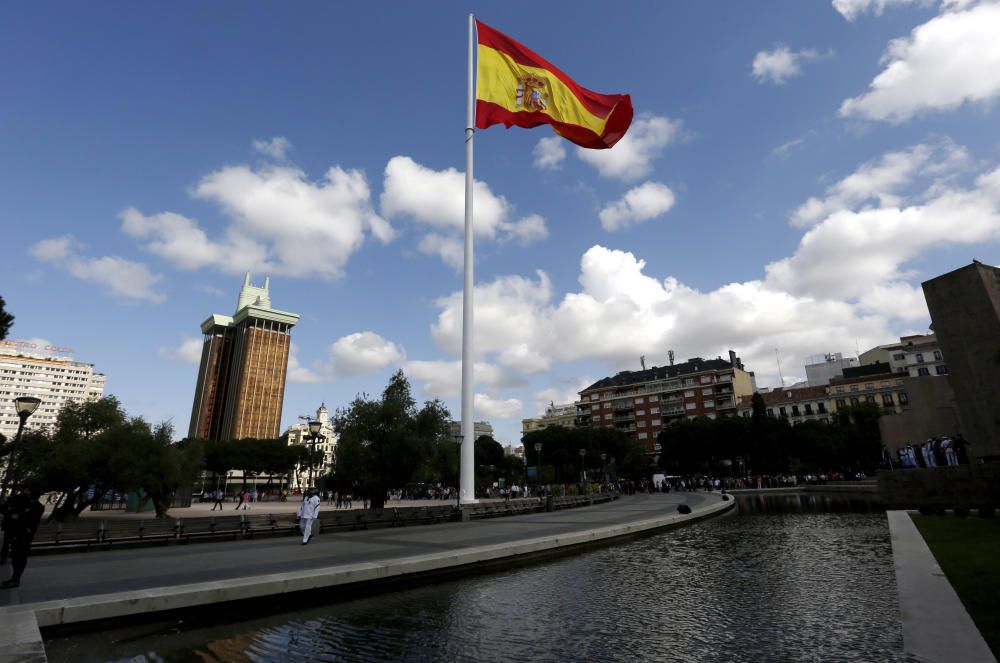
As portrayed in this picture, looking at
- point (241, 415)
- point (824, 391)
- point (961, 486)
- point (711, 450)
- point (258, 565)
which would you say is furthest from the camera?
point (241, 415)

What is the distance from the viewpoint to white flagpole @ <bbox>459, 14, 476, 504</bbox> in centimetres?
2056

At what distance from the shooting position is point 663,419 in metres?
104

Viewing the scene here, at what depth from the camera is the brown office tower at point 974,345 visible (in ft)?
57.9

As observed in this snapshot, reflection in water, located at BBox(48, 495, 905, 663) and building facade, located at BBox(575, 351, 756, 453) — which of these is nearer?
reflection in water, located at BBox(48, 495, 905, 663)

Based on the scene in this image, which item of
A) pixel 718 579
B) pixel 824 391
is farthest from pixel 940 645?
pixel 824 391

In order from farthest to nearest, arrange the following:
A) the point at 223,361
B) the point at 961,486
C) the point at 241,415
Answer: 1. the point at 223,361
2. the point at 241,415
3. the point at 961,486

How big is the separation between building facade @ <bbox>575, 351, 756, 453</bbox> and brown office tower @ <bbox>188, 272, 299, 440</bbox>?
9548 cm

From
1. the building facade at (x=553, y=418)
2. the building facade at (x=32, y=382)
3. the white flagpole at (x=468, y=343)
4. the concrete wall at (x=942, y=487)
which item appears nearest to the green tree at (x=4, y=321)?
the white flagpole at (x=468, y=343)

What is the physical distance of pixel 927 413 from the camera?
98.5ft

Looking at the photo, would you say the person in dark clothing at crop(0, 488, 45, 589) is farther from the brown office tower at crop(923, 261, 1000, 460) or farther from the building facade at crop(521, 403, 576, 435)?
the building facade at crop(521, 403, 576, 435)

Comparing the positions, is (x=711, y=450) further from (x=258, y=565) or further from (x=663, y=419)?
(x=258, y=565)

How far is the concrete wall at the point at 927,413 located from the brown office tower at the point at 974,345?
40.3 ft

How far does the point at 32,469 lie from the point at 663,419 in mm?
94760

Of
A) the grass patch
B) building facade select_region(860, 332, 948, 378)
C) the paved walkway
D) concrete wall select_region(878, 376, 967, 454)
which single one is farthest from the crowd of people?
building facade select_region(860, 332, 948, 378)
